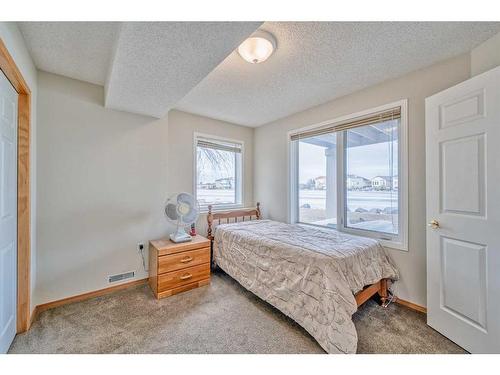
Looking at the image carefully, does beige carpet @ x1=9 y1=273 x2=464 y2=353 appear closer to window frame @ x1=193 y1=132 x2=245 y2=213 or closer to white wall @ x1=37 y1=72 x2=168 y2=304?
white wall @ x1=37 y1=72 x2=168 y2=304

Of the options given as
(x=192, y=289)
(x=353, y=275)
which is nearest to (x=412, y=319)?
(x=353, y=275)

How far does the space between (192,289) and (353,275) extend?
176cm

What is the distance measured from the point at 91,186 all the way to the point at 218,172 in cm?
180

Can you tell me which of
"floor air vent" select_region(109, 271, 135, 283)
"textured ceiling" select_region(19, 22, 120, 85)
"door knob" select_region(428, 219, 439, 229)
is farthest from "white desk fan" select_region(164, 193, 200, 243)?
"door knob" select_region(428, 219, 439, 229)

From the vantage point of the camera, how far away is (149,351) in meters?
1.48

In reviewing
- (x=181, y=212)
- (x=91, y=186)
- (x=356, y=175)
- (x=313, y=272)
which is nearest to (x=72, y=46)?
(x=91, y=186)

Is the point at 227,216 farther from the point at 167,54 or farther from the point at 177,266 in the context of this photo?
the point at 167,54

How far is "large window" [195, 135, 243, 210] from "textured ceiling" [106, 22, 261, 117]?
1.41 meters

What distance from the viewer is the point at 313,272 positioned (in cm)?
167

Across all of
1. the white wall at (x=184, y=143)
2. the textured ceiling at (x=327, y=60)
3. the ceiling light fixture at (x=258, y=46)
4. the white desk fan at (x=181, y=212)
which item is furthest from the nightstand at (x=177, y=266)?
the ceiling light fixture at (x=258, y=46)

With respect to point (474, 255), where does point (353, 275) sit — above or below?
below

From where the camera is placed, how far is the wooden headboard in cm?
308

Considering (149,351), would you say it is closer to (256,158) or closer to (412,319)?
(412,319)
